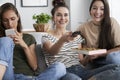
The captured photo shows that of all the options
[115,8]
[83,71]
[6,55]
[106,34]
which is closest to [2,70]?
[6,55]

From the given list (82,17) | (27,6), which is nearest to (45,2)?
(27,6)

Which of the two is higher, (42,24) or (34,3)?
(34,3)

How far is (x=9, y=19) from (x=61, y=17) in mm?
390

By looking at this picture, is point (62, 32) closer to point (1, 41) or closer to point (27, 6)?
point (1, 41)

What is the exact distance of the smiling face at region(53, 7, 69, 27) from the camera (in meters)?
1.85

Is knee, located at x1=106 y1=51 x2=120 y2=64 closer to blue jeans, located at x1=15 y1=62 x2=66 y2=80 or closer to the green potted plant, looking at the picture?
blue jeans, located at x1=15 y1=62 x2=66 y2=80

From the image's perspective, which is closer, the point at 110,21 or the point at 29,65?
the point at 29,65

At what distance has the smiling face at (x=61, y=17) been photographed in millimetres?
1847

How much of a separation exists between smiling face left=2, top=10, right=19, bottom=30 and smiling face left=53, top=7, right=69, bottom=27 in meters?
0.31

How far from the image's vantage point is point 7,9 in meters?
1.81

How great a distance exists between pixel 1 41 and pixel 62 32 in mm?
548

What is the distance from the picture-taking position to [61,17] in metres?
1.86

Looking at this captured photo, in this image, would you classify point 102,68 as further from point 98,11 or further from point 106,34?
point 98,11

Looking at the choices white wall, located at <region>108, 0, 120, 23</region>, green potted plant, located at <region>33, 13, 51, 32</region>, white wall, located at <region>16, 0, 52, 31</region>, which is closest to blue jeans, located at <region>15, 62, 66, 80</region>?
green potted plant, located at <region>33, 13, 51, 32</region>
